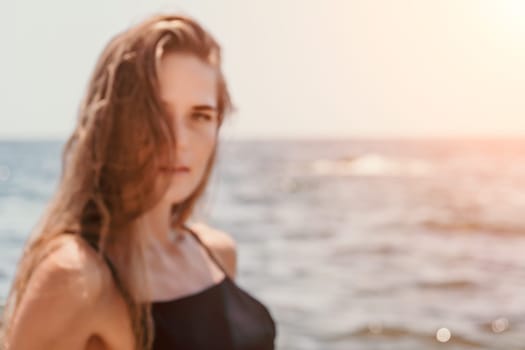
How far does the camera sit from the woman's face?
2.00m

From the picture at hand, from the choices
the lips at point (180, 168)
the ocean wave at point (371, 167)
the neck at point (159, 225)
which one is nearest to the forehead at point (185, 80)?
the lips at point (180, 168)

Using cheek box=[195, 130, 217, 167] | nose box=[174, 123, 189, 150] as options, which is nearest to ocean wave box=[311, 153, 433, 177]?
cheek box=[195, 130, 217, 167]

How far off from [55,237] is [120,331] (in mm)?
253

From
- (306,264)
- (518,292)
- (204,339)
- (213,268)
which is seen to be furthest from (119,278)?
(306,264)

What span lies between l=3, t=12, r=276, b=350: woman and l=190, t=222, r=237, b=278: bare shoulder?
1.32 ft

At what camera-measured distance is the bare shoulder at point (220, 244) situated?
254 centimetres

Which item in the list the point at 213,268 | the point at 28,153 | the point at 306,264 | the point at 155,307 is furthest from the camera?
the point at 28,153

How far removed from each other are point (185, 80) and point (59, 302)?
1.95 feet

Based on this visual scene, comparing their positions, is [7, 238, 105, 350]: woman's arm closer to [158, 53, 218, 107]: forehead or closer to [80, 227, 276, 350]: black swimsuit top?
[80, 227, 276, 350]: black swimsuit top

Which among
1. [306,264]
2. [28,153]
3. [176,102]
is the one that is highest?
[176,102]

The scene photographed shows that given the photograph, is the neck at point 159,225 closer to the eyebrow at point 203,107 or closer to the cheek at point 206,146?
the cheek at point 206,146

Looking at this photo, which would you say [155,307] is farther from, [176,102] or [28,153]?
[28,153]

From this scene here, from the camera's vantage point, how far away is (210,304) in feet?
6.94

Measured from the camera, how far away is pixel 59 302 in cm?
181
